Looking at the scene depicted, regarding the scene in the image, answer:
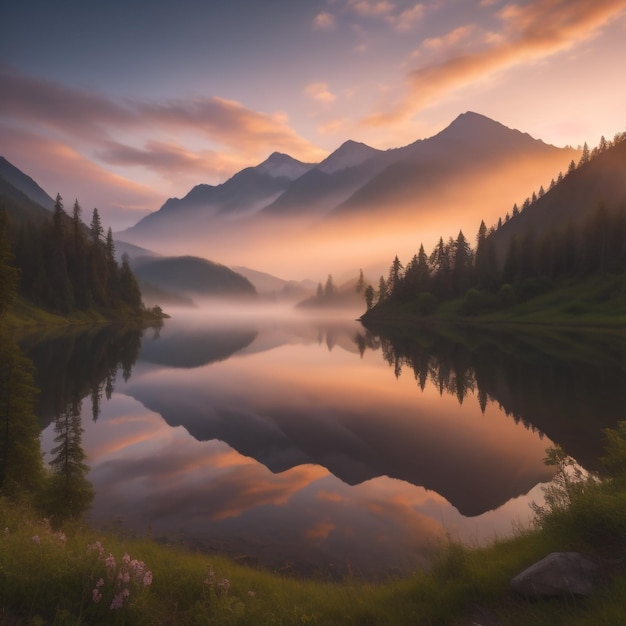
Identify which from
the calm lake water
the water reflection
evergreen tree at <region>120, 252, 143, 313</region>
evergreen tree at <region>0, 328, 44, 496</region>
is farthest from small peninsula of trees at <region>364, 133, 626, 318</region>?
evergreen tree at <region>0, 328, 44, 496</region>

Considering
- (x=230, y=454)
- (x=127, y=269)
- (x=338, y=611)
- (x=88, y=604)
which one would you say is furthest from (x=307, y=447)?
(x=127, y=269)

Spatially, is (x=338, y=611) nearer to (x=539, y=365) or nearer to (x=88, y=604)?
(x=88, y=604)

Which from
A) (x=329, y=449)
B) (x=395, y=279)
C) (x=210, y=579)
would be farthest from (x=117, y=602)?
(x=395, y=279)

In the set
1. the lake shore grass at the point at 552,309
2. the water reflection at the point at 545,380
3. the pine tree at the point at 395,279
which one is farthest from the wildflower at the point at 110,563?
the pine tree at the point at 395,279

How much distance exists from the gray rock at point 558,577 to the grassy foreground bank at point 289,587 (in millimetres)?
210

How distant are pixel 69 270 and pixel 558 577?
15717cm

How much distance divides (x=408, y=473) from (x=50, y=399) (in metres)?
29.4

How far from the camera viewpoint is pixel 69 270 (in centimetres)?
13725

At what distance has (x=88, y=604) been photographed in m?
7.91

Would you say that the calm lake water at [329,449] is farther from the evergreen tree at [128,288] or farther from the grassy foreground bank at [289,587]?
the evergreen tree at [128,288]

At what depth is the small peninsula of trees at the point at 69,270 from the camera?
12425cm

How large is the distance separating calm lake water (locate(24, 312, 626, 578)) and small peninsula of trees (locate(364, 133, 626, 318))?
9892 cm

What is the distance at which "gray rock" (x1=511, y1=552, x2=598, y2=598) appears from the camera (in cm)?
844

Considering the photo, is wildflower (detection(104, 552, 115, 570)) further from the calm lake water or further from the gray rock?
the gray rock
